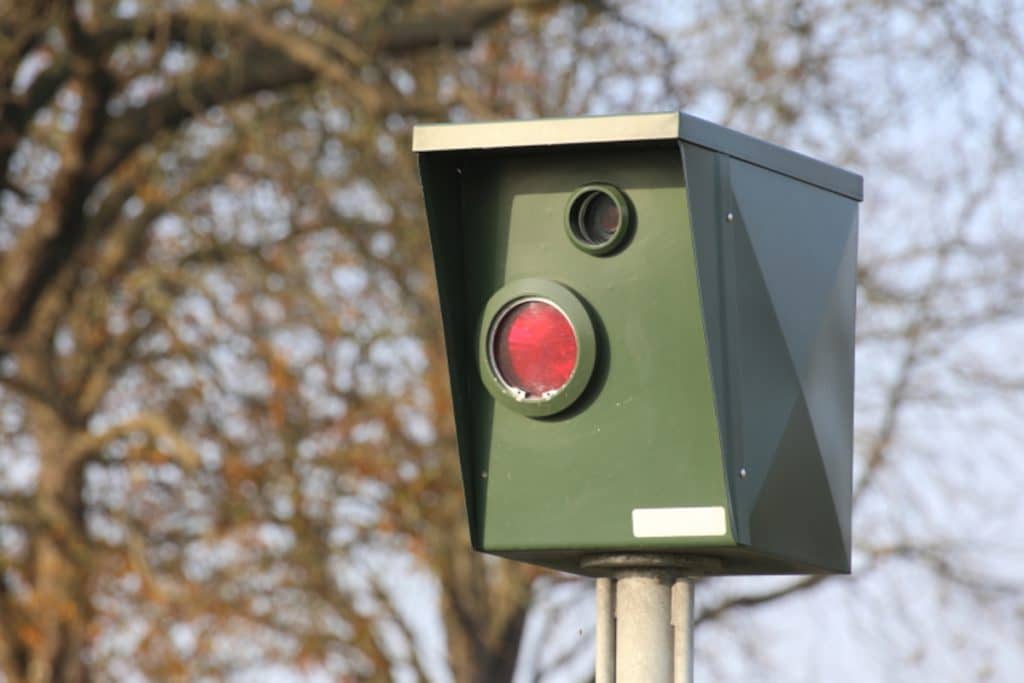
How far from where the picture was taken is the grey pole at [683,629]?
2.64 m

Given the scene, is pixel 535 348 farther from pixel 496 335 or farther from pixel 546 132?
pixel 546 132

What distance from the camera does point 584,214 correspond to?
2.69 metres

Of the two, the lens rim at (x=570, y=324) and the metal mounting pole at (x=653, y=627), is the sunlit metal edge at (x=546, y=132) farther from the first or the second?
the metal mounting pole at (x=653, y=627)

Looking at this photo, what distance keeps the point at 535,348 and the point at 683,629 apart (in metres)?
0.37

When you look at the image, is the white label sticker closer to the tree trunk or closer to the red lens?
the red lens

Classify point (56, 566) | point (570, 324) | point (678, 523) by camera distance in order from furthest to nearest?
point (56, 566) < point (570, 324) < point (678, 523)

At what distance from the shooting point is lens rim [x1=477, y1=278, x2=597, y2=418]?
2605mm

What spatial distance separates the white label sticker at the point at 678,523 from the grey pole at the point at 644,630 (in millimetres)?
122

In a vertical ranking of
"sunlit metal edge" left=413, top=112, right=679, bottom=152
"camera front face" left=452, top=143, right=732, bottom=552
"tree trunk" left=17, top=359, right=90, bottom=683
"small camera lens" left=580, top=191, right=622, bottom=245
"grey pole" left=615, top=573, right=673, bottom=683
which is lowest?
"grey pole" left=615, top=573, right=673, bottom=683

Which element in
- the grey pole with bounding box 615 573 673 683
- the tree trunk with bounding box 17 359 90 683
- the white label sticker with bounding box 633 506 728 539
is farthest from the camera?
the tree trunk with bounding box 17 359 90 683

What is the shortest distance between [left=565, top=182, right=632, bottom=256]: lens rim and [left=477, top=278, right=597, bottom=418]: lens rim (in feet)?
0.20

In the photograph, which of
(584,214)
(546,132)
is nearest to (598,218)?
(584,214)

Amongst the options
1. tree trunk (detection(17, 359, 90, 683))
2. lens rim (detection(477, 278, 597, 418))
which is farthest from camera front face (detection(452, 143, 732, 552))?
tree trunk (detection(17, 359, 90, 683))

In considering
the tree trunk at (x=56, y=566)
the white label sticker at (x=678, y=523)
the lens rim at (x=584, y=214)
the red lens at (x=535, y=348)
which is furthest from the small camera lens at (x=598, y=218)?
the tree trunk at (x=56, y=566)
